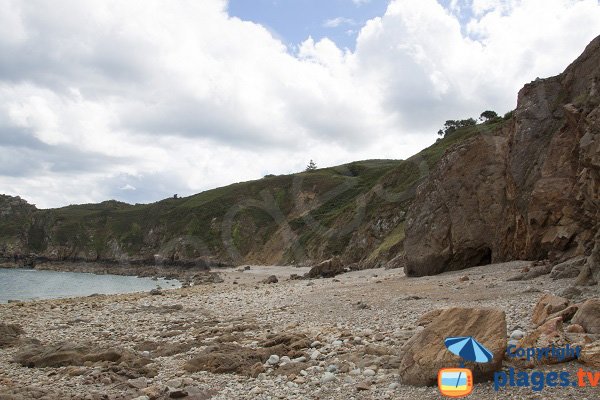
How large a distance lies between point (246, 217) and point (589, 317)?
105m

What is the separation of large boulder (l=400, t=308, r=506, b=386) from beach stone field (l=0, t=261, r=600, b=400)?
6.0 inches

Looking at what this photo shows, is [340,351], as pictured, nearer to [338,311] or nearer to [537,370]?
[537,370]

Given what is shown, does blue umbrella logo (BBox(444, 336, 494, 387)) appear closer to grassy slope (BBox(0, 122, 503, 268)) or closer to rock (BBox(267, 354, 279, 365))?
rock (BBox(267, 354, 279, 365))

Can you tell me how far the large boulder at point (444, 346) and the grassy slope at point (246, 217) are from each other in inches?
2340

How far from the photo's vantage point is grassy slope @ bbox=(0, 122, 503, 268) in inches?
3061

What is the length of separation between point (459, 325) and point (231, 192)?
403 ft

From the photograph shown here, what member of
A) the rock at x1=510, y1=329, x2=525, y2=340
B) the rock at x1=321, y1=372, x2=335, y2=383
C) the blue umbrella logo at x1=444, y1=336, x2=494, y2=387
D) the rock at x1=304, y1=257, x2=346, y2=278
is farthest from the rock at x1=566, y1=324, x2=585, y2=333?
the rock at x1=304, y1=257, x2=346, y2=278

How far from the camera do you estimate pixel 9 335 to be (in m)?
16.8

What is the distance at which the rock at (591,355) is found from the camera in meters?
6.49

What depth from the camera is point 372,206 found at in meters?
72.8

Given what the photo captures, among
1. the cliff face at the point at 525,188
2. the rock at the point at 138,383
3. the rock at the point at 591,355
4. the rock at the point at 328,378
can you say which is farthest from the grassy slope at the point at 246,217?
the rock at the point at 591,355

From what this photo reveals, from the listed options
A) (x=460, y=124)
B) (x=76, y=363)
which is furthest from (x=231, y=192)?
(x=76, y=363)

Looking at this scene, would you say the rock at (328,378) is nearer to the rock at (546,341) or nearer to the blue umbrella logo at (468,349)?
the blue umbrella logo at (468,349)

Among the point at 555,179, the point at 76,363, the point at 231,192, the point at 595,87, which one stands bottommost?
the point at 76,363
